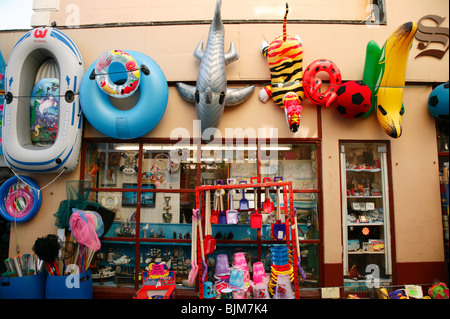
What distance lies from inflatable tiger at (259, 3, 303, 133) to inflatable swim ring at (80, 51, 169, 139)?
1500 millimetres

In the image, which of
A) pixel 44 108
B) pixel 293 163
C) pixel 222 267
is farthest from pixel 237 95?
pixel 44 108

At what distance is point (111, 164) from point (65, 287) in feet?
5.68

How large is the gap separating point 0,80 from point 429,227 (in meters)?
6.64

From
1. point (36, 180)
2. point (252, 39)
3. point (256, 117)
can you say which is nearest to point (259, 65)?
point (252, 39)

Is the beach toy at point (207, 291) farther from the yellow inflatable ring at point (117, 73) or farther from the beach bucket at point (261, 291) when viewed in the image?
the yellow inflatable ring at point (117, 73)

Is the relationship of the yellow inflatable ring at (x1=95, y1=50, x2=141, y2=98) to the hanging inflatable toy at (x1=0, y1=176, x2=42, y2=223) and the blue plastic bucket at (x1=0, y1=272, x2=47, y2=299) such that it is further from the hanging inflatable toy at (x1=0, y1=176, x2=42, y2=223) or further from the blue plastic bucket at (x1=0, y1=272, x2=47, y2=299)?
the blue plastic bucket at (x1=0, y1=272, x2=47, y2=299)

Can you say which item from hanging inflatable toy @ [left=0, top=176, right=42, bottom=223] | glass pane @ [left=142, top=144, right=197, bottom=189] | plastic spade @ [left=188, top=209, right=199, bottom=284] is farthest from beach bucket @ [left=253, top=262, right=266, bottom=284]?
hanging inflatable toy @ [left=0, top=176, right=42, bottom=223]

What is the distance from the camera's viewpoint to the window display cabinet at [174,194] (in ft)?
12.9

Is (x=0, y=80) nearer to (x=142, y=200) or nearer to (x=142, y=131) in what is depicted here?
(x=142, y=131)

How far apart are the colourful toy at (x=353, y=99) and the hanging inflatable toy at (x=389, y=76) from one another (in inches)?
7.6

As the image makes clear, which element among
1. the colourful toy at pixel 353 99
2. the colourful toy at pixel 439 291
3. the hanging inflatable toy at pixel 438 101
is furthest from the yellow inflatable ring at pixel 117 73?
the colourful toy at pixel 439 291

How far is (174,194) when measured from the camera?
408 centimetres

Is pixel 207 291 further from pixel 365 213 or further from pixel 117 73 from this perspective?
pixel 117 73
